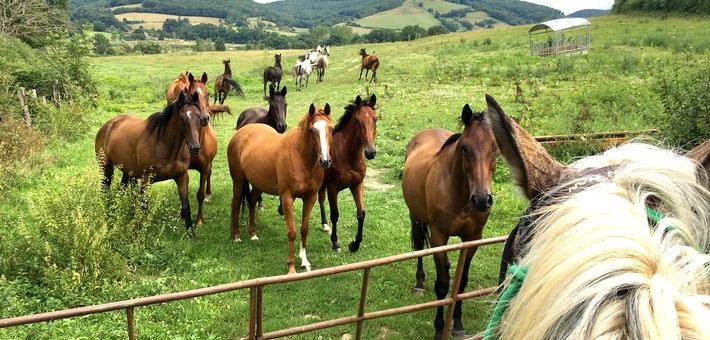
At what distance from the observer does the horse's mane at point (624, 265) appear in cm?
67

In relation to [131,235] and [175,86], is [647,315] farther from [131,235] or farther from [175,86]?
[175,86]

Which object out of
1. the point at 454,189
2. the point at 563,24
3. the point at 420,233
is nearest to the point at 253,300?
the point at 454,189

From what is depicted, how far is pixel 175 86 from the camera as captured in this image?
1065 centimetres

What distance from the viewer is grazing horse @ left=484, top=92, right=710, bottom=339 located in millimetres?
677

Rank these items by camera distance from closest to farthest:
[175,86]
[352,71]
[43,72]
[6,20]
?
1. [175,86]
2. [43,72]
3. [6,20]
4. [352,71]

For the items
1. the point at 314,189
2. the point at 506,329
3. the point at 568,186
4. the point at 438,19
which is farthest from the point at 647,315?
the point at 438,19

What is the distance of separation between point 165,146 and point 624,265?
6412 millimetres

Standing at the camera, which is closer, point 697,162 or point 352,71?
point 697,162

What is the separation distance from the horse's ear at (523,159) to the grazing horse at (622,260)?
0.08 meters

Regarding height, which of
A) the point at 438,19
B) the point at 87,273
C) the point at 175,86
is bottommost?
the point at 87,273

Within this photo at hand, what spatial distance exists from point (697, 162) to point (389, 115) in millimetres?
13119

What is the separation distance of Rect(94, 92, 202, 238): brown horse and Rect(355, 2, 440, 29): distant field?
12184 centimetres

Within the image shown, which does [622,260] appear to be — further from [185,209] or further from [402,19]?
[402,19]

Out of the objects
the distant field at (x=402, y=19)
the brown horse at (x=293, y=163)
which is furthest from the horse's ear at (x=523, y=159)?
the distant field at (x=402, y=19)
